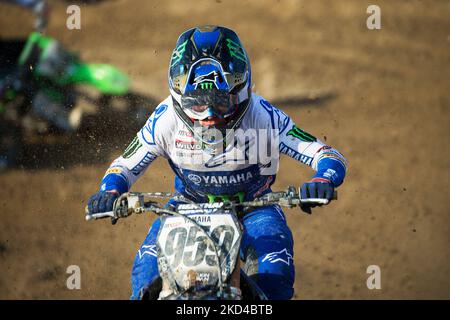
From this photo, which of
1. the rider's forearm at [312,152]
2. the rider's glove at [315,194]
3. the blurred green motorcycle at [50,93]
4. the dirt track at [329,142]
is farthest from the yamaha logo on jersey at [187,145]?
the blurred green motorcycle at [50,93]

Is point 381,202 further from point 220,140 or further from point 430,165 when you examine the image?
point 220,140

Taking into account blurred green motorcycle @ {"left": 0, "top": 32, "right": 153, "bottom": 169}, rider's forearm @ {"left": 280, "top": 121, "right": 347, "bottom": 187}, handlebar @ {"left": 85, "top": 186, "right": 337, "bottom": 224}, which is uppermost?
blurred green motorcycle @ {"left": 0, "top": 32, "right": 153, "bottom": 169}

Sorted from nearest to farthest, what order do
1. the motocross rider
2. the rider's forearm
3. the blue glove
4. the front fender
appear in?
the blue glove, the motocross rider, the rider's forearm, the front fender

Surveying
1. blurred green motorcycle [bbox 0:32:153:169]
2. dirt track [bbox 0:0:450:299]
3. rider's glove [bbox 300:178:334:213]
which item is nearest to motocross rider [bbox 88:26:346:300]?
rider's glove [bbox 300:178:334:213]

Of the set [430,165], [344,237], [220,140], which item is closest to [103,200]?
[220,140]

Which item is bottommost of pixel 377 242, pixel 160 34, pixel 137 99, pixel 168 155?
pixel 377 242

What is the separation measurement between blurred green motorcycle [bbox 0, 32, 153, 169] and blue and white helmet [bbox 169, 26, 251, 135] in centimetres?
532

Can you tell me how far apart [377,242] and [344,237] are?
414 mm

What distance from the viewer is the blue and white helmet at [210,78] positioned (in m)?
6.19

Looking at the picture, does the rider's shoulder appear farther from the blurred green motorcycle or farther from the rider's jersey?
the blurred green motorcycle

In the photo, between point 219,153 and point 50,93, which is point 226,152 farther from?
point 50,93

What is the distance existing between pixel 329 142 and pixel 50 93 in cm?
401

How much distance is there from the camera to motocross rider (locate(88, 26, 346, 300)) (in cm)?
612

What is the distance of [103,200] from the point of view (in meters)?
6.03
